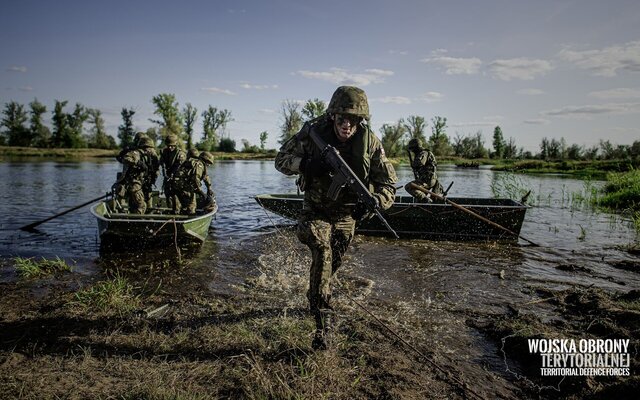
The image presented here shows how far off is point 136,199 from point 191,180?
151 cm

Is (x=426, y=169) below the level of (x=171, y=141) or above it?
below

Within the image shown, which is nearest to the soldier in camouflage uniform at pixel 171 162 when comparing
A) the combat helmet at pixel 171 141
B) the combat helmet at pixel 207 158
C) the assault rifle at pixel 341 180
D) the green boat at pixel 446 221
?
the combat helmet at pixel 171 141

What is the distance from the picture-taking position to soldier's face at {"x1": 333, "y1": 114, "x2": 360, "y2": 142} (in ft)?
13.5

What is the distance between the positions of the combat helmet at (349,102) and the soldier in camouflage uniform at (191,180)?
6.12 m

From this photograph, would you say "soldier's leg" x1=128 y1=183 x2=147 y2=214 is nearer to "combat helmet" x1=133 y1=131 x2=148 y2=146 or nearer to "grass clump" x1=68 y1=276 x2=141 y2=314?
"combat helmet" x1=133 y1=131 x2=148 y2=146

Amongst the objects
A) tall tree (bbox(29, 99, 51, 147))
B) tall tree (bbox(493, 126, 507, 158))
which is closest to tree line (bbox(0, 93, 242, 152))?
tall tree (bbox(29, 99, 51, 147))

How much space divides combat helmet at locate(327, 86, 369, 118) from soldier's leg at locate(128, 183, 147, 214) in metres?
7.30

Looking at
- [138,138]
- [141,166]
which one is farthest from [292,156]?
[138,138]

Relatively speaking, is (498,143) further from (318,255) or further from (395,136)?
(318,255)

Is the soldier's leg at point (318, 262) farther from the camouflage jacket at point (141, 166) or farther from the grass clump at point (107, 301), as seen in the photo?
the camouflage jacket at point (141, 166)

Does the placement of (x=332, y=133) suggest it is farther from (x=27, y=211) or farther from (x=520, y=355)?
(x=27, y=211)

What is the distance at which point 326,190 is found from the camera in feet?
14.2

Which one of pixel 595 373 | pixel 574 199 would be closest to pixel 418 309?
pixel 595 373

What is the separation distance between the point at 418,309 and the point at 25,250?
8.74m
